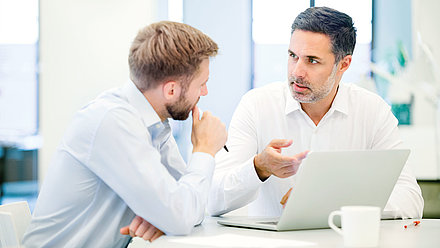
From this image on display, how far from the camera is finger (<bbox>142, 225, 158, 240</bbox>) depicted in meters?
Result: 1.45

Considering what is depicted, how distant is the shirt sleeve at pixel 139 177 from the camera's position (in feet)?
4.67

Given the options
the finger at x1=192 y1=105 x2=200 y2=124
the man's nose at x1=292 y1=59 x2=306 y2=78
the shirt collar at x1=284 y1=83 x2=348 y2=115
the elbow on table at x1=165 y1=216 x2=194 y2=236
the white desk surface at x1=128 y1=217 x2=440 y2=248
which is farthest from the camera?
the shirt collar at x1=284 y1=83 x2=348 y2=115

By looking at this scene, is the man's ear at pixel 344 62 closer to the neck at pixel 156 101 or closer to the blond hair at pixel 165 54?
the blond hair at pixel 165 54

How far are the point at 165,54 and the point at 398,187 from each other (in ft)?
3.17

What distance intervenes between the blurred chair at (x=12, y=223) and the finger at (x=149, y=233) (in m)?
0.35

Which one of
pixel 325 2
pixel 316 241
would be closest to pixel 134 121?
pixel 316 241

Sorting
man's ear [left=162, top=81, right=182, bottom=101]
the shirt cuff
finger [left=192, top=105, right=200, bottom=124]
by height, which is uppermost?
man's ear [left=162, top=81, right=182, bottom=101]

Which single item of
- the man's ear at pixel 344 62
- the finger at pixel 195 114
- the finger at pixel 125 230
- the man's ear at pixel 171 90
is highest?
the man's ear at pixel 344 62

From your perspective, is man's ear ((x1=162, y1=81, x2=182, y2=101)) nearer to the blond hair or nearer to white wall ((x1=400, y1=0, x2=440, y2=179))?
the blond hair

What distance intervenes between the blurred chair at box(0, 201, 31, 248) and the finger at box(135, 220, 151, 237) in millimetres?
335

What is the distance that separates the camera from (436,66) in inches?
224

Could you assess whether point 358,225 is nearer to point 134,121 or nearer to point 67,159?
point 134,121

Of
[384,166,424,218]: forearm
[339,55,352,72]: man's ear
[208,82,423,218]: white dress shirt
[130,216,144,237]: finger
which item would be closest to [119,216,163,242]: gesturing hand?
[130,216,144,237]: finger

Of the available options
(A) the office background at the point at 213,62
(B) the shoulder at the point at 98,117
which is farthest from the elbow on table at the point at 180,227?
(A) the office background at the point at 213,62
